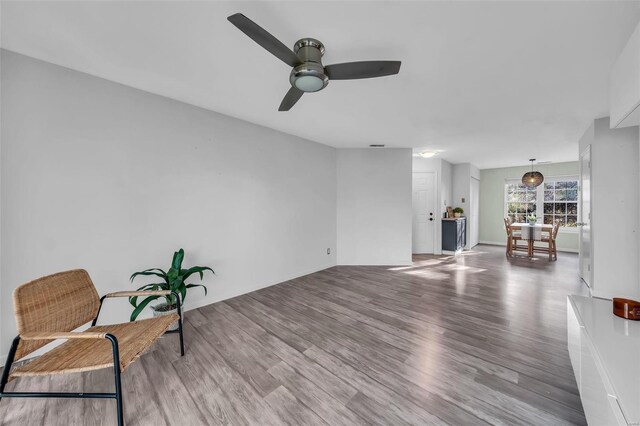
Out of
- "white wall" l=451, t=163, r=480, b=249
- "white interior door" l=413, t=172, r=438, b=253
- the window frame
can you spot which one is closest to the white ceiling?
"white interior door" l=413, t=172, r=438, b=253

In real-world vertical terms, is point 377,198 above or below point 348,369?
above

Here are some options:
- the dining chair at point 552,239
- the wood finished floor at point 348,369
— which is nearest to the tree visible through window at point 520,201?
the dining chair at point 552,239

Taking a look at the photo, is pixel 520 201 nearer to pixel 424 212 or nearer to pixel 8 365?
pixel 424 212

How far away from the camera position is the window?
6.38 metres

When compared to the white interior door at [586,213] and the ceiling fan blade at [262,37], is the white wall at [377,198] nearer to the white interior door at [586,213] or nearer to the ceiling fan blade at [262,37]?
the white interior door at [586,213]

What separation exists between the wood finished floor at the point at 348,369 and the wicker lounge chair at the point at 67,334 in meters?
0.38

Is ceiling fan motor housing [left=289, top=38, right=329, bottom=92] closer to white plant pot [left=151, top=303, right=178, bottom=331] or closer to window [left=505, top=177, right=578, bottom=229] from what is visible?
white plant pot [left=151, top=303, right=178, bottom=331]

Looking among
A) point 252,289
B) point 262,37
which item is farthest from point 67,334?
point 252,289

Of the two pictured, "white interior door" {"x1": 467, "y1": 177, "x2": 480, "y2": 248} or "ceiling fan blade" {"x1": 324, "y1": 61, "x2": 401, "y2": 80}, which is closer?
"ceiling fan blade" {"x1": 324, "y1": 61, "x2": 401, "y2": 80}

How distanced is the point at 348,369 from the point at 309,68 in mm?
2135

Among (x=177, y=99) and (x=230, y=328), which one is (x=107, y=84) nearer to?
(x=177, y=99)

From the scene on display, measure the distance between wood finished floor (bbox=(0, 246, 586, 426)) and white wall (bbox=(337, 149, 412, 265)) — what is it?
1.83 m

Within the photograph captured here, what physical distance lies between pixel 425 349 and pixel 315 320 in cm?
109

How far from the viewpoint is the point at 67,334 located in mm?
1272
